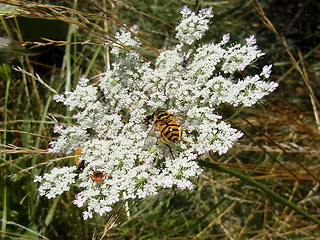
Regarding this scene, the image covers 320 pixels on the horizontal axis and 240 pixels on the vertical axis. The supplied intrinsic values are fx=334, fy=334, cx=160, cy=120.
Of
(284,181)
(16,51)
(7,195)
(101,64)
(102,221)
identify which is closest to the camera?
(16,51)

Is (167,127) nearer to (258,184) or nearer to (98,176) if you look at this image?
(98,176)

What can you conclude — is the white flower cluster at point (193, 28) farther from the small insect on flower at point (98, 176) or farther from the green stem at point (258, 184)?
the small insect on flower at point (98, 176)

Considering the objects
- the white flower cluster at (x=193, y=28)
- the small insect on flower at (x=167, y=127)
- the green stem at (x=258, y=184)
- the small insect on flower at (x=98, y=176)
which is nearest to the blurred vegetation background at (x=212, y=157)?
the white flower cluster at (x=193, y=28)

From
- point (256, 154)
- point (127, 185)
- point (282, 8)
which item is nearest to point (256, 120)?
point (256, 154)

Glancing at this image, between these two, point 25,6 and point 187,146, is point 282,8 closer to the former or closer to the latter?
point 187,146

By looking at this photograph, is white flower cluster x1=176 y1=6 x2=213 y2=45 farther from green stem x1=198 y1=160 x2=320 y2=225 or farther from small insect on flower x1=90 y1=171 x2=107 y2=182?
small insect on flower x1=90 y1=171 x2=107 y2=182

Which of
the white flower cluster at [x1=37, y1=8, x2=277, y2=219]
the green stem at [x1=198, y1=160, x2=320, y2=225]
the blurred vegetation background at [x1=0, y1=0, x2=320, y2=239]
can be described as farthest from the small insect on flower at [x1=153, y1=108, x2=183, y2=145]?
the blurred vegetation background at [x1=0, y1=0, x2=320, y2=239]
